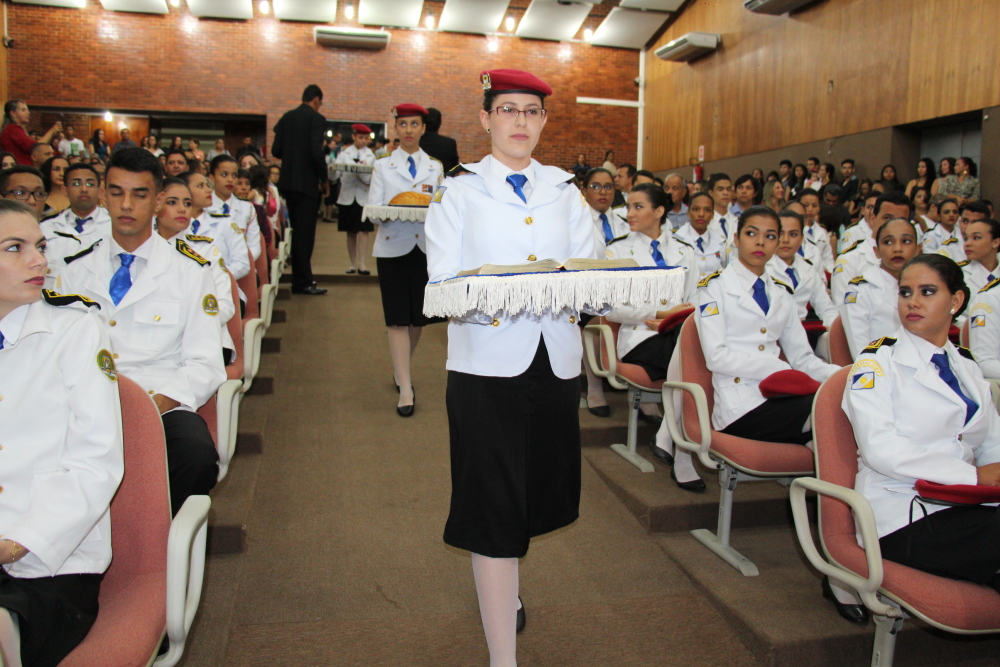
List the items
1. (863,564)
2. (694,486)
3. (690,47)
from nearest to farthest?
1. (863,564)
2. (694,486)
3. (690,47)

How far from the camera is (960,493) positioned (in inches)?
65.2

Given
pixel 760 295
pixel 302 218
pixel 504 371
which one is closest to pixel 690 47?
pixel 302 218

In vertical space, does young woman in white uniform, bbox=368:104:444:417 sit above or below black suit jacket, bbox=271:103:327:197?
below

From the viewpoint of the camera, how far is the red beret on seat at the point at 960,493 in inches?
64.7

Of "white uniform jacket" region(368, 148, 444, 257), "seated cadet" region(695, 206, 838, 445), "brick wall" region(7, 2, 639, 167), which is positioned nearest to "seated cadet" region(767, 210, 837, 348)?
"seated cadet" region(695, 206, 838, 445)

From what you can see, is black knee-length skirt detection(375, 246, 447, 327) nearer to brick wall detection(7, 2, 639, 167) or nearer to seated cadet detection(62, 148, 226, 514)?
seated cadet detection(62, 148, 226, 514)

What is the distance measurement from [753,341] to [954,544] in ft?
3.68

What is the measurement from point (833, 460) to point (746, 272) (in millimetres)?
1031

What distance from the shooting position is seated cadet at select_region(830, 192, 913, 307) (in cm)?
391

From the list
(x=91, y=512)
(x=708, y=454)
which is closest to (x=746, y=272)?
(x=708, y=454)

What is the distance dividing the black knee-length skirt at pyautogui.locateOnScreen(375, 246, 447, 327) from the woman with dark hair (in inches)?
287

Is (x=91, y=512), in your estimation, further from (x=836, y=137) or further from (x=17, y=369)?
(x=836, y=137)

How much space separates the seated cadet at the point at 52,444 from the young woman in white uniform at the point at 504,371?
2.42 feet

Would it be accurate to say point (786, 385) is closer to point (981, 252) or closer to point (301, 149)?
point (981, 252)
